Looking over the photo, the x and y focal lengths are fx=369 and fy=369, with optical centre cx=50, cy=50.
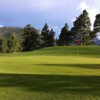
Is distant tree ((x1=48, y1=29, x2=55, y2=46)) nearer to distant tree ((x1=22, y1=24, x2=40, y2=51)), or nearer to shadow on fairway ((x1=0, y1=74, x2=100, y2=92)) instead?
distant tree ((x1=22, y1=24, x2=40, y2=51))

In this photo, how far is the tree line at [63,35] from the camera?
344 feet

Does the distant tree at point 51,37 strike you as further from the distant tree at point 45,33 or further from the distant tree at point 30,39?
the distant tree at point 30,39

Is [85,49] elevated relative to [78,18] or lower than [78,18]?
lower

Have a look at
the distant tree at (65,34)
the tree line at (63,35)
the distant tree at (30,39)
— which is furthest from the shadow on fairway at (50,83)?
the distant tree at (65,34)

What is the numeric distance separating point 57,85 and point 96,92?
175 cm

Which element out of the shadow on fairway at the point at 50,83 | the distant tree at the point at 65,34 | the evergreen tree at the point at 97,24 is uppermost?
the evergreen tree at the point at 97,24

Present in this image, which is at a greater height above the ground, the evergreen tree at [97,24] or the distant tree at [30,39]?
the evergreen tree at [97,24]

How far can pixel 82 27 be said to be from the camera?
4163 inches

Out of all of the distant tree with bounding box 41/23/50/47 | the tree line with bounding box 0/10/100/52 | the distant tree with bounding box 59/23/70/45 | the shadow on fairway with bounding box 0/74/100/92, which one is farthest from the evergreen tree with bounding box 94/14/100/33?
the shadow on fairway with bounding box 0/74/100/92

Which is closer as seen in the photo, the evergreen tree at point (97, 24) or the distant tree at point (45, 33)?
the evergreen tree at point (97, 24)

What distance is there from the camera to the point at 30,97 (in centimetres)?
1173

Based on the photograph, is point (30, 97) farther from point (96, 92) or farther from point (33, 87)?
point (96, 92)

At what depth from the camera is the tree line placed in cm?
10488

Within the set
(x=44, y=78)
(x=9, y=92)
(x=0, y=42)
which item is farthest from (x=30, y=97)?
(x=0, y=42)
